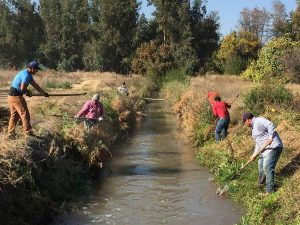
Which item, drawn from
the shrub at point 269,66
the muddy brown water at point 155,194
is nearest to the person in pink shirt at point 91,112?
the muddy brown water at point 155,194

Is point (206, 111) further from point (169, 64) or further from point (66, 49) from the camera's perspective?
point (66, 49)

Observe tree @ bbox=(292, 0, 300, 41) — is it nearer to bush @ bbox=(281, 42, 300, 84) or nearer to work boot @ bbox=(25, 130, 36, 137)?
bush @ bbox=(281, 42, 300, 84)

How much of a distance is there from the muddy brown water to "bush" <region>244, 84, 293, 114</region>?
3.05m

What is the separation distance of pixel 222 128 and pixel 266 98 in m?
3.40

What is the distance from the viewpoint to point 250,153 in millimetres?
13547

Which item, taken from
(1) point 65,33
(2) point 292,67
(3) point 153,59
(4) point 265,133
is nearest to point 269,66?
(2) point 292,67

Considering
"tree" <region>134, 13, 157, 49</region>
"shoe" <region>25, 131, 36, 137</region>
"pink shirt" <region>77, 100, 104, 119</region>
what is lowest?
"shoe" <region>25, 131, 36, 137</region>

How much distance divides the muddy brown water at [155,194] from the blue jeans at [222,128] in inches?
46.4

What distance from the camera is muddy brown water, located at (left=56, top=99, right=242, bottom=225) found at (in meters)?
10.5

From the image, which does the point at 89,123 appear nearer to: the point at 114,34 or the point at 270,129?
the point at 270,129

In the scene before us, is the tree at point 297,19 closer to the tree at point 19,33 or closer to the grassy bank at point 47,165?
the tree at point 19,33

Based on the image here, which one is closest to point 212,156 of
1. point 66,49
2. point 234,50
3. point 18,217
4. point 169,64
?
point 18,217

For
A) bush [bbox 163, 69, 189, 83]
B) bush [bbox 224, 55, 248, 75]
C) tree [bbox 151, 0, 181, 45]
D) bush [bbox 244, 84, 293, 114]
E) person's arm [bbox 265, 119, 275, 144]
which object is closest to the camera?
person's arm [bbox 265, 119, 275, 144]

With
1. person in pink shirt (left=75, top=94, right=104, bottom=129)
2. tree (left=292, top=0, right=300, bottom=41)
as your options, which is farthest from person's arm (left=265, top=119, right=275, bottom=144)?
tree (left=292, top=0, right=300, bottom=41)
